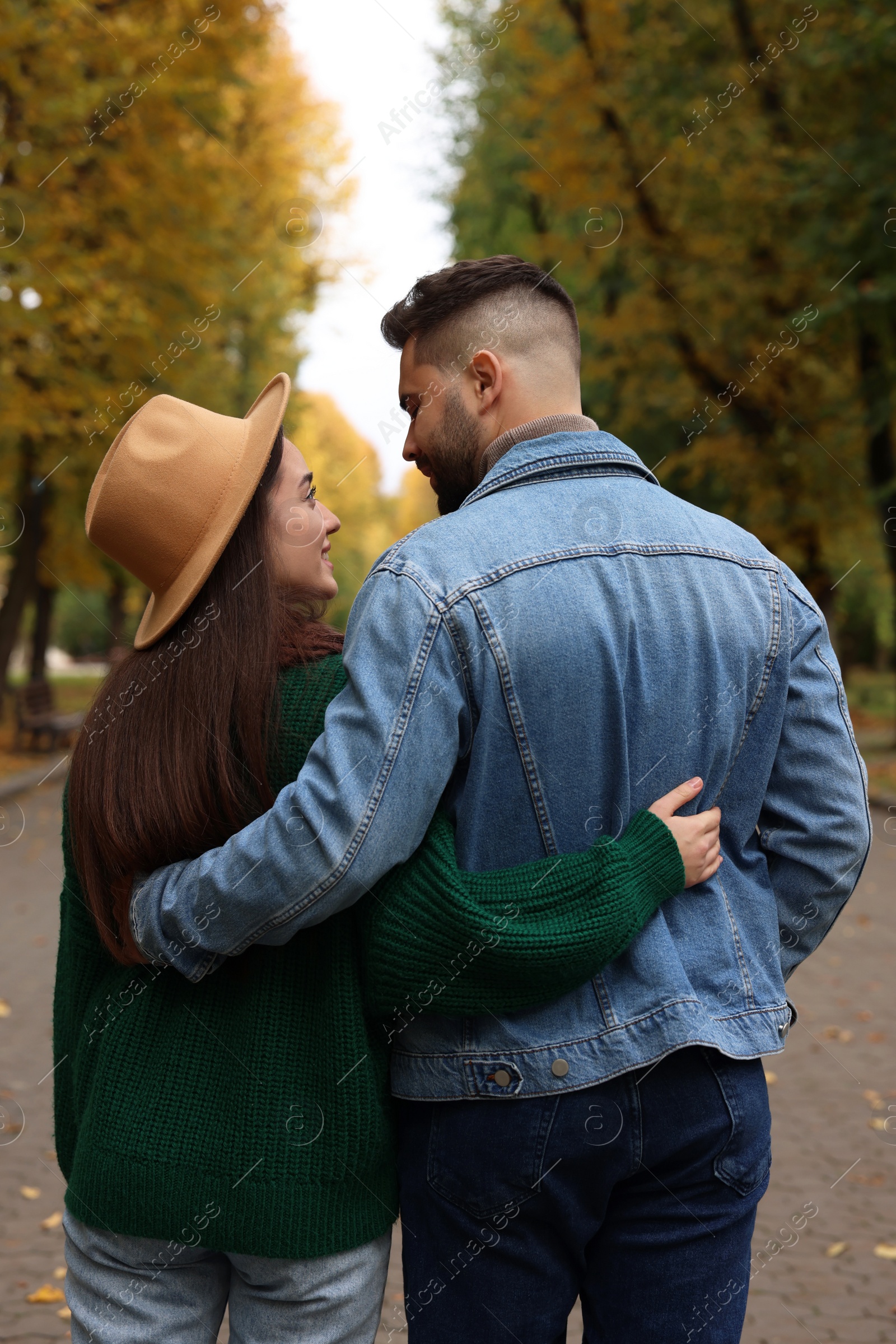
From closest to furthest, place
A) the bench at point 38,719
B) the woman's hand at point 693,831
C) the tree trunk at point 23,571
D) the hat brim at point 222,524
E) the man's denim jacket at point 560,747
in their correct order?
the man's denim jacket at point 560,747, the woman's hand at point 693,831, the hat brim at point 222,524, the bench at point 38,719, the tree trunk at point 23,571

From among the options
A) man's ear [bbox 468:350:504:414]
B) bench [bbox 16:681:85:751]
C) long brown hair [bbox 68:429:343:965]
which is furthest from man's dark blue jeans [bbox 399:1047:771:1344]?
bench [bbox 16:681:85:751]

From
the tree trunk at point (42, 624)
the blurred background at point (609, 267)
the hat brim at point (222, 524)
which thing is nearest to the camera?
the hat brim at point (222, 524)

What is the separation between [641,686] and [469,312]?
2.21ft

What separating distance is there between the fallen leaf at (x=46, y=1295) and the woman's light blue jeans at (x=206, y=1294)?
7.20 ft

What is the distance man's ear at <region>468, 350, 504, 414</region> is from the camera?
1897 millimetres

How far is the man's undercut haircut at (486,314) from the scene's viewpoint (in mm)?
1917

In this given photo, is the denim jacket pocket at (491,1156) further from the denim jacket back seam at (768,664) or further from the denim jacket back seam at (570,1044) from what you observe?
the denim jacket back seam at (768,664)

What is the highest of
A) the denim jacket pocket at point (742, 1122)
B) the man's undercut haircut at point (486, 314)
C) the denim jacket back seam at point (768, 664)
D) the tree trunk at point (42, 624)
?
the man's undercut haircut at point (486, 314)

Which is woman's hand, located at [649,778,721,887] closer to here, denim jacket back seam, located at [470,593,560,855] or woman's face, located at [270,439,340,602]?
denim jacket back seam, located at [470,593,560,855]

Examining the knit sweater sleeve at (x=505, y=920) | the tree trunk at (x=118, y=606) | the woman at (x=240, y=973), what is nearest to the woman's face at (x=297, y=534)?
the woman at (x=240, y=973)

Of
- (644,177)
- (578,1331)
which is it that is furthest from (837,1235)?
(644,177)

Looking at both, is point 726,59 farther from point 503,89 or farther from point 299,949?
point 299,949

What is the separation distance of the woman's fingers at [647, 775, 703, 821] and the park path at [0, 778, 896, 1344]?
76 cm

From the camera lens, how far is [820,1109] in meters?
5.26
